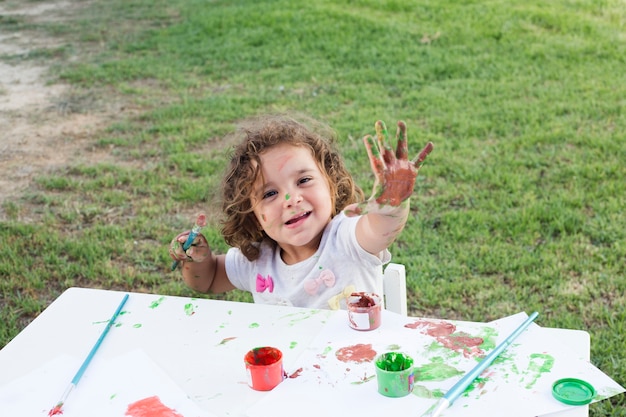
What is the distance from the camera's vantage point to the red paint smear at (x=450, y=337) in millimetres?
Result: 1422

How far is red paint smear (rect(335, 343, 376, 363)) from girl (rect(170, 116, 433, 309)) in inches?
13.3

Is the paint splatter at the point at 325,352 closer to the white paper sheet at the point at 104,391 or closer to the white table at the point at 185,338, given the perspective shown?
the white table at the point at 185,338

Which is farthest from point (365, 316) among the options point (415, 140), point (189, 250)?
point (415, 140)

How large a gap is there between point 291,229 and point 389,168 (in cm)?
49

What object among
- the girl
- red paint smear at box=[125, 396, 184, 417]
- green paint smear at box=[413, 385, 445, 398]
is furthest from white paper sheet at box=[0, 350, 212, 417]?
the girl

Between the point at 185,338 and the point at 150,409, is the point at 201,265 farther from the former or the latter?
the point at 150,409

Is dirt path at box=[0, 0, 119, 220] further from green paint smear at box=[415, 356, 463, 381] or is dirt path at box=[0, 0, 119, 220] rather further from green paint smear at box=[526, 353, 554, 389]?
green paint smear at box=[526, 353, 554, 389]

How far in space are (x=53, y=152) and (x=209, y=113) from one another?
1.09 meters

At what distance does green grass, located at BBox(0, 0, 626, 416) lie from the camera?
3.19 meters

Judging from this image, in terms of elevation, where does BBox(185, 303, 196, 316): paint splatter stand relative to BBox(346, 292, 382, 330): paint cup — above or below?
below

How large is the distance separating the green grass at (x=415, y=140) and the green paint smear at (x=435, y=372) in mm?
1020

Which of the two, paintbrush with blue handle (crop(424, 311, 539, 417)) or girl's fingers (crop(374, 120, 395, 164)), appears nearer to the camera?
paintbrush with blue handle (crop(424, 311, 539, 417))

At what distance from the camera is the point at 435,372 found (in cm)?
135

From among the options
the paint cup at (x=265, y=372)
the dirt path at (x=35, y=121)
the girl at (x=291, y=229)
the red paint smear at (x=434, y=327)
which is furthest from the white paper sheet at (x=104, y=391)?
the dirt path at (x=35, y=121)
